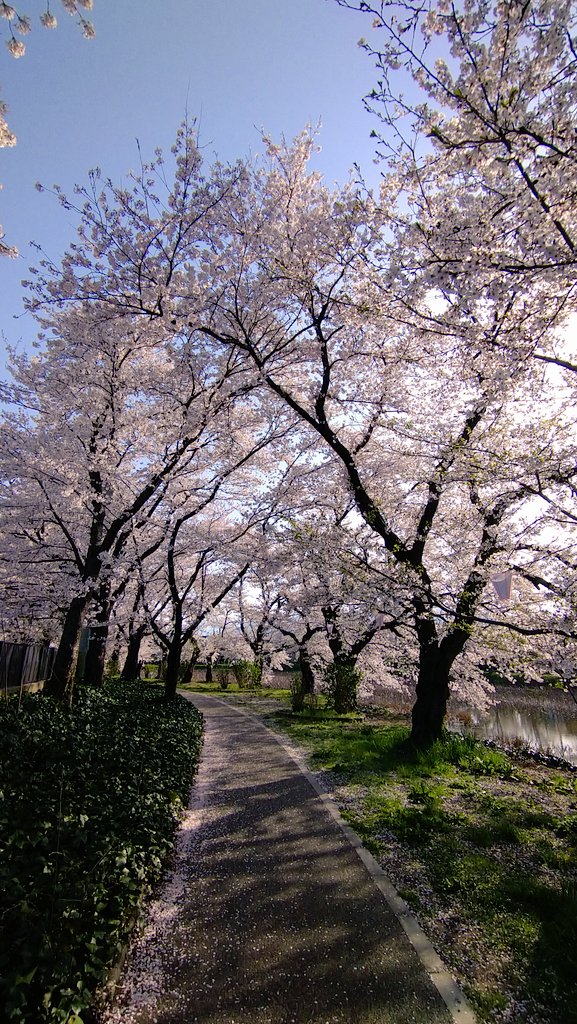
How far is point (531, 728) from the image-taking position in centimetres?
1834

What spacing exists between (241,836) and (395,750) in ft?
15.5

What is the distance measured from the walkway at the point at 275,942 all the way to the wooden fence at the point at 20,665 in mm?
5521

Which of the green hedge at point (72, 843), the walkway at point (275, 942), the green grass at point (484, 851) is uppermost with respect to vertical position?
the green hedge at point (72, 843)

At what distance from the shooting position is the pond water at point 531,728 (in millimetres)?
14836

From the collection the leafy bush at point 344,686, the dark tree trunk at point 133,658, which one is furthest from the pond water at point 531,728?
the dark tree trunk at point 133,658

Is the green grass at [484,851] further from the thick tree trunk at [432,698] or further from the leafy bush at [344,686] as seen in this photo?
the leafy bush at [344,686]

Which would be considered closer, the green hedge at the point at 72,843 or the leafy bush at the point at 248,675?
the green hedge at the point at 72,843

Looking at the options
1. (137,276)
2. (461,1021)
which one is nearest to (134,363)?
(137,276)

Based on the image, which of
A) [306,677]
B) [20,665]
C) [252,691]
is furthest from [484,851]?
[252,691]

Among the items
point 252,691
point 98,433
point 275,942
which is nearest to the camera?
point 275,942

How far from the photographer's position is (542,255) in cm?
484

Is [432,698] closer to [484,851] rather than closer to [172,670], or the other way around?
[484,851]

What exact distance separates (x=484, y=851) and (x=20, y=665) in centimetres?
905

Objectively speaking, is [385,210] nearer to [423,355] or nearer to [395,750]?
[423,355]
